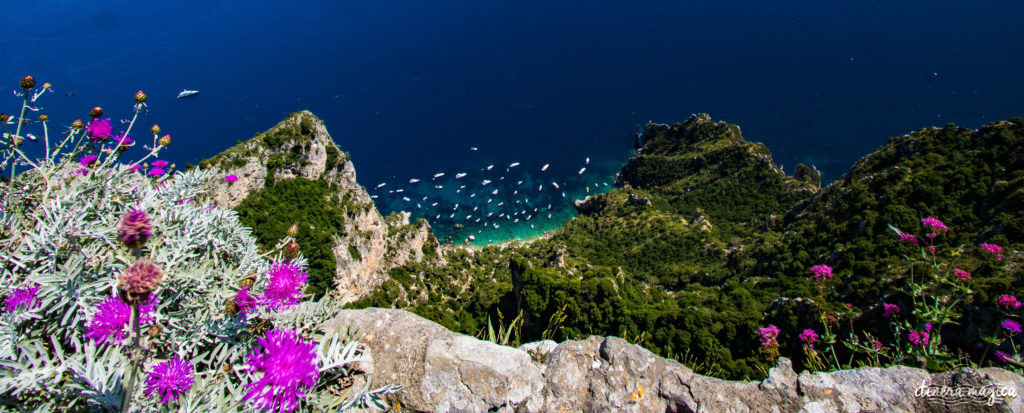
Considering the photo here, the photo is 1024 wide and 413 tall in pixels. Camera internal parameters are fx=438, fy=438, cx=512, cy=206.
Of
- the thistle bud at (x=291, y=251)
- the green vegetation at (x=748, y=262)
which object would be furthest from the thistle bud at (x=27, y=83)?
the green vegetation at (x=748, y=262)

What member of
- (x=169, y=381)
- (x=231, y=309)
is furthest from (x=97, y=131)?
(x=169, y=381)

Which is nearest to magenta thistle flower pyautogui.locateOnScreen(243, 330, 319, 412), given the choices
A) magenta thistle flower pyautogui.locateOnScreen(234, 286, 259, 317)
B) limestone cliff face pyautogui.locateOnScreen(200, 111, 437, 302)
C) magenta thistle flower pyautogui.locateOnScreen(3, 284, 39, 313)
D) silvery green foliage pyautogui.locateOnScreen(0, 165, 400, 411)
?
silvery green foliage pyautogui.locateOnScreen(0, 165, 400, 411)

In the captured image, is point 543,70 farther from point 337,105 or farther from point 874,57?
point 874,57

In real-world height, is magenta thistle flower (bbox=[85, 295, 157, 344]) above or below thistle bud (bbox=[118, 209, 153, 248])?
below

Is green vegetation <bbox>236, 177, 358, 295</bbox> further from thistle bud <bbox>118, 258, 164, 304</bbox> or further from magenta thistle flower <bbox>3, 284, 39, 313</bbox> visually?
thistle bud <bbox>118, 258, 164, 304</bbox>

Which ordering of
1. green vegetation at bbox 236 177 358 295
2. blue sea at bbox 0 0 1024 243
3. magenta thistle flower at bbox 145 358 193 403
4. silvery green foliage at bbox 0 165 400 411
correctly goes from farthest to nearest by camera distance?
blue sea at bbox 0 0 1024 243 < green vegetation at bbox 236 177 358 295 < magenta thistle flower at bbox 145 358 193 403 < silvery green foliage at bbox 0 165 400 411

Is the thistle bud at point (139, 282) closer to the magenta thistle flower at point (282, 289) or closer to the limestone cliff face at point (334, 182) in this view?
the magenta thistle flower at point (282, 289)
